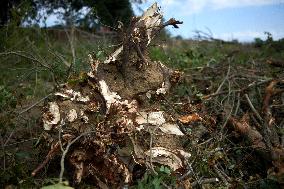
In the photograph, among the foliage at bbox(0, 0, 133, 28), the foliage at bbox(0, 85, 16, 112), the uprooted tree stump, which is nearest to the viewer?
the uprooted tree stump

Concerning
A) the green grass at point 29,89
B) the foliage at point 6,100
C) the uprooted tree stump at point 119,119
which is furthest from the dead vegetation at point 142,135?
the foliage at point 6,100

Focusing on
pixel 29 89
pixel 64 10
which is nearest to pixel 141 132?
pixel 29 89

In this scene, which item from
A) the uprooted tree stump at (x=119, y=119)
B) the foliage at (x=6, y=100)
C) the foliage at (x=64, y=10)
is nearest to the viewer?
the uprooted tree stump at (x=119, y=119)

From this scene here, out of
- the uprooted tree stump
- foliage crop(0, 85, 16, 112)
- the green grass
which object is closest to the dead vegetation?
the uprooted tree stump

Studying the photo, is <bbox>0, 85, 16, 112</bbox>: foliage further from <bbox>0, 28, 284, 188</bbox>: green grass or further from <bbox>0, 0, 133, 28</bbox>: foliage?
<bbox>0, 0, 133, 28</bbox>: foliage

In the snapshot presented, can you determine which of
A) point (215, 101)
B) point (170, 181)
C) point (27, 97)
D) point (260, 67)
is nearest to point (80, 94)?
point (170, 181)

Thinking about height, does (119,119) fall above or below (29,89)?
above

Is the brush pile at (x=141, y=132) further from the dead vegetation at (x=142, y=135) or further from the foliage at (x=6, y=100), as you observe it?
the foliage at (x=6, y=100)

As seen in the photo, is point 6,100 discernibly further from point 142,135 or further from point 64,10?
point 64,10
